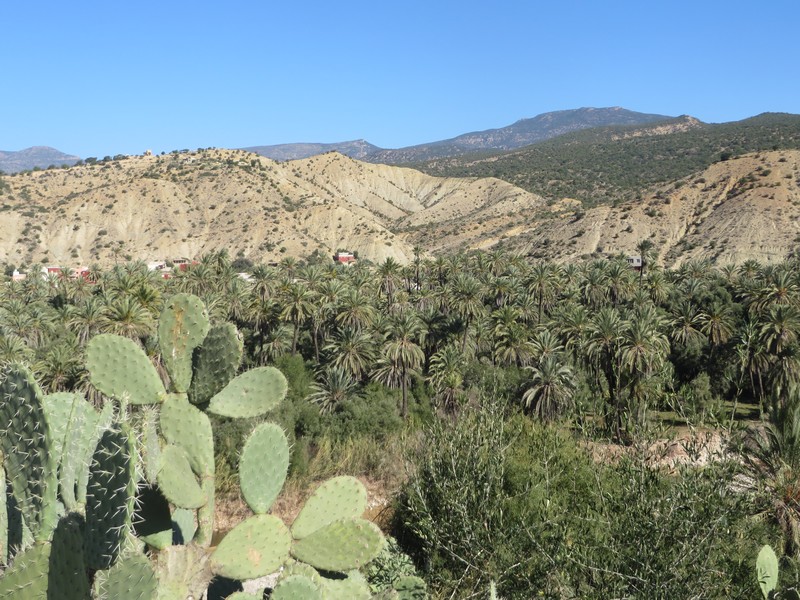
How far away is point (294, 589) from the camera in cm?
536

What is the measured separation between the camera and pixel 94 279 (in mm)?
62844

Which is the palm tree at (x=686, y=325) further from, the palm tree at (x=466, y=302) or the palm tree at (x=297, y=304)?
the palm tree at (x=297, y=304)

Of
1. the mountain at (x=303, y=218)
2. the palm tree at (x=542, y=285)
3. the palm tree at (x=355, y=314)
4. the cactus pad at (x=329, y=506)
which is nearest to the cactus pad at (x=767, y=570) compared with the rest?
the cactus pad at (x=329, y=506)

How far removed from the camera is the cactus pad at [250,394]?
604 cm

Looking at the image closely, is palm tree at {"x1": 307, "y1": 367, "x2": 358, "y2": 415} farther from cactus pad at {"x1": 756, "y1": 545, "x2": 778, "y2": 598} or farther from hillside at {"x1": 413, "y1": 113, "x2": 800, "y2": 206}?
hillside at {"x1": 413, "y1": 113, "x2": 800, "y2": 206}

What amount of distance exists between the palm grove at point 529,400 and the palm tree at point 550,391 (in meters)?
0.10

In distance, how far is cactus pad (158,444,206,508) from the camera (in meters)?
5.35

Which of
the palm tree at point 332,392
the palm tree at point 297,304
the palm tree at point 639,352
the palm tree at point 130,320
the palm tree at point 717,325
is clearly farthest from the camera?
the palm tree at point 297,304

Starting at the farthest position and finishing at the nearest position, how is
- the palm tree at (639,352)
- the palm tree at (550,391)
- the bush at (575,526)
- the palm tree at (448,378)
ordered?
the palm tree at (448,378) → the palm tree at (639,352) → the palm tree at (550,391) → the bush at (575,526)

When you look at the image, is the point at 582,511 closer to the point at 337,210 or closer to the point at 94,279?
the point at 94,279

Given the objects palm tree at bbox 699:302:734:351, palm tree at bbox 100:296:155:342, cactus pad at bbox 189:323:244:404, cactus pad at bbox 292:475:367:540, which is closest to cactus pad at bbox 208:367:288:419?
cactus pad at bbox 189:323:244:404

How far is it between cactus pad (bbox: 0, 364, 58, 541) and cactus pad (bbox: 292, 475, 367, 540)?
9.57 ft

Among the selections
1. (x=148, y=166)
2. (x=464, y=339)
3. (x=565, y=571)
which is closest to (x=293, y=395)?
(x=464, y=339)

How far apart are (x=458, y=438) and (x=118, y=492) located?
37.8ft
